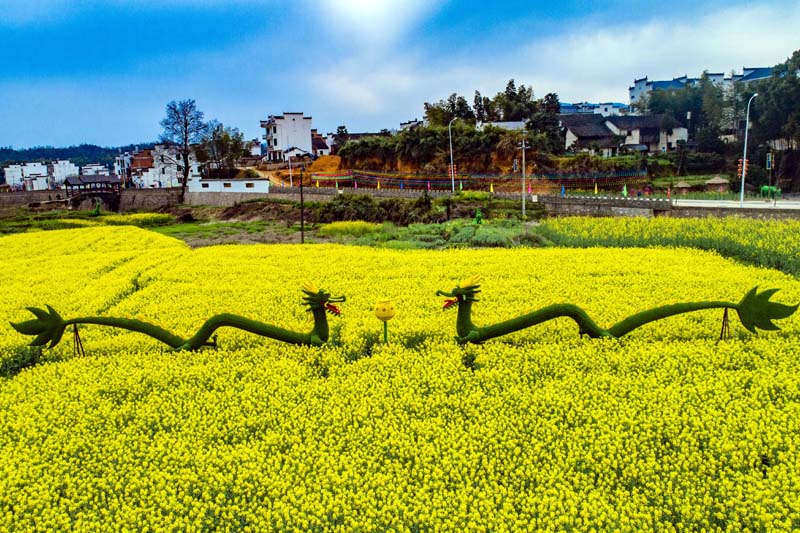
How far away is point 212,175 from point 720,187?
4671 cm

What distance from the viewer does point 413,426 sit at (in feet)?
18.9

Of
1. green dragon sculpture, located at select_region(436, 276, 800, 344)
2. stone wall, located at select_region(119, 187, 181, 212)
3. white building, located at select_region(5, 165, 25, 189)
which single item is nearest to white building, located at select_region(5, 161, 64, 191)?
white building, located at select_region(5, 165, 25, 189)

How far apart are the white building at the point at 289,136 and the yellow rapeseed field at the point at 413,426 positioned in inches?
2496

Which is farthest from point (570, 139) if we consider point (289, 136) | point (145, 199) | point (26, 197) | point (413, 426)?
point (413, 426)

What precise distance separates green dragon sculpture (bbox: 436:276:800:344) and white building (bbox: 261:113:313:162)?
65.1 m

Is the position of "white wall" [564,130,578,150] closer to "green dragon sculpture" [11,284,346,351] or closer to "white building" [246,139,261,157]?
"white building" [246,139,261,157]

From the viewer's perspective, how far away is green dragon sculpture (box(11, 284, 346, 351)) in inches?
295

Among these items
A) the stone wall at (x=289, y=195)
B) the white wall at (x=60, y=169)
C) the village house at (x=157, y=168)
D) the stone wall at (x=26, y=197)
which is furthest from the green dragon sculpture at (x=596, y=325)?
the white wall at (x=60, y=169)

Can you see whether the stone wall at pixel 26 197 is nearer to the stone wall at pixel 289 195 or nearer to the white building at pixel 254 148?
the stone wall at pixel 289 195

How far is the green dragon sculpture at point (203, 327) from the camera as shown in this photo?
7.50 m

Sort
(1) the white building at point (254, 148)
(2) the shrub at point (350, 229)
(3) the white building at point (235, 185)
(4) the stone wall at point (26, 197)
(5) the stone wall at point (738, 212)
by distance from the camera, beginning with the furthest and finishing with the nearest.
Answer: (1) the white building at point (254, 148) < (4) the stone wall at point (26, 197) < (3) the white building at point (235, 185) < (2) the shrub at point (350, 229) < (5) the stone wall at point (738, 212)

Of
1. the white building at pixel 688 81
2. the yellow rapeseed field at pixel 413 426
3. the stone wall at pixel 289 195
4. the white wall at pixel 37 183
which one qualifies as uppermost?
the white building at pixel 688 81

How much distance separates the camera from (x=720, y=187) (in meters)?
41.4

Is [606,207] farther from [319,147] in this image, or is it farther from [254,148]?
[254,148]
